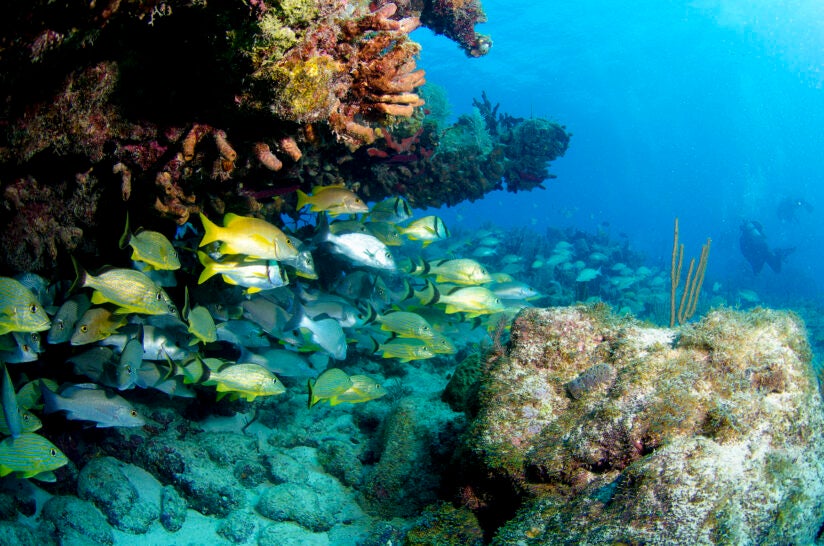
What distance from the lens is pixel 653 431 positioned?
2410 mm

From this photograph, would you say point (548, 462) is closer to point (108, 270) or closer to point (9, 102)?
point (108, 270)

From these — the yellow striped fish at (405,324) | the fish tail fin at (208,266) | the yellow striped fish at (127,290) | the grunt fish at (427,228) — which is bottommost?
the yellow striped fish at (127,290)

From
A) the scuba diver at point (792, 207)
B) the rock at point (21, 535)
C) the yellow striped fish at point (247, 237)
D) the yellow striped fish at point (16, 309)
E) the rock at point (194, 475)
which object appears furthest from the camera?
the scuba diver at point (792, 207)

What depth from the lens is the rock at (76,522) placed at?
11.6ft

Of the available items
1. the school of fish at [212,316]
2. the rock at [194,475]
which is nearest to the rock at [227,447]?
the rock at [194,475]

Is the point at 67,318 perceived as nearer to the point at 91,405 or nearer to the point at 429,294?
the point at 91,405

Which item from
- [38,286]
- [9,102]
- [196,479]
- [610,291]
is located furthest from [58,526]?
[610,291]

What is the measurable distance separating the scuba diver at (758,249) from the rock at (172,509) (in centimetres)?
3148

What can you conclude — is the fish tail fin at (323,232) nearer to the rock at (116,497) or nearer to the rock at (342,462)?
the rock at (342,462)

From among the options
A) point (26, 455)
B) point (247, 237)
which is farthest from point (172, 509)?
point (247, 237)

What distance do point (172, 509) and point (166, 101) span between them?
3772 mm

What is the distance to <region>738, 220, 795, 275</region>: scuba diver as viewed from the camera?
81.1 feet

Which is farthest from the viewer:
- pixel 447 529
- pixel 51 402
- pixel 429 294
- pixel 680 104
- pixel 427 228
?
pixel 680 104

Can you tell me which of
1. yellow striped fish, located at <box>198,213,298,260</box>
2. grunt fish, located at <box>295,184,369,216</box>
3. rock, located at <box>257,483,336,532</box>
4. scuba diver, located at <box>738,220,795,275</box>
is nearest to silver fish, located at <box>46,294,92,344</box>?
yellow striped fish, located at <box>198,213,298,260</box>
